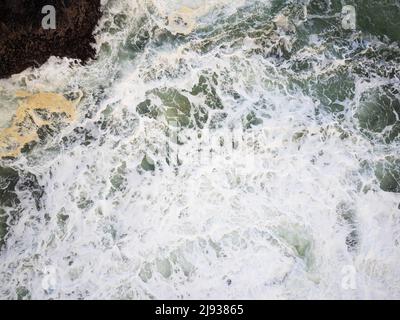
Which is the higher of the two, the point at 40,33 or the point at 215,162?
the point at 40,33

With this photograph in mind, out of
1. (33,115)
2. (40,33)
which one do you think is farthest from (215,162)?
(40,33)

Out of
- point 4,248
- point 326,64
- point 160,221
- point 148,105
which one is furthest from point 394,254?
point 4,248

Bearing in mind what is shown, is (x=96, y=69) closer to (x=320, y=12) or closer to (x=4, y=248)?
(x=4, y=248)

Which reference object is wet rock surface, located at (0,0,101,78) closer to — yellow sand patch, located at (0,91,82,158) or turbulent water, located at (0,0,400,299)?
turbulent water, located at (0,0,400,299)

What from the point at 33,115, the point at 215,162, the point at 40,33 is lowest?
the point at 215,162

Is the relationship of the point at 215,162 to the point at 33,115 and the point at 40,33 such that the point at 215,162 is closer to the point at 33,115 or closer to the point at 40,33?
the point at 33,115

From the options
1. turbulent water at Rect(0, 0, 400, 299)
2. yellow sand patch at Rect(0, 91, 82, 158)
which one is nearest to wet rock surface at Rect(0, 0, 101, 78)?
turbulent water at Rect(0, 0, 400, 299)

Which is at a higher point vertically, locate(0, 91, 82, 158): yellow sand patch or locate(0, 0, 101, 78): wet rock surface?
locate(0, 0, 101, 78): wet rock surface
